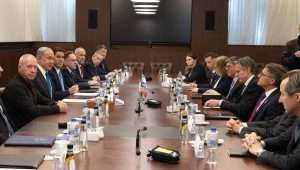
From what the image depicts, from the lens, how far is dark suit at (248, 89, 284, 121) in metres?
3.85

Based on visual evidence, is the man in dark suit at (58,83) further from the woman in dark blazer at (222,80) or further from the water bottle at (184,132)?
the water bottle at (184,132)

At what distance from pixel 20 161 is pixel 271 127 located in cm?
196

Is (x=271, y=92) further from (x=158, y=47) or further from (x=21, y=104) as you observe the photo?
(x=158, y=47)

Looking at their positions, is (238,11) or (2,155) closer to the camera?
(2,155)

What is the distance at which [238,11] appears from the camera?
37.9 ft

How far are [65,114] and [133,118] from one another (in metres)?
0.64

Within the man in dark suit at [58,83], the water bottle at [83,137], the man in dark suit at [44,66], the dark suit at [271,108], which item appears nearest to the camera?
the water bottle at [83,137]

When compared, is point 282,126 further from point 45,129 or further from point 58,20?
point 58,20

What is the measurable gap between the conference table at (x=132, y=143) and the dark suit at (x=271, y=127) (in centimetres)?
22

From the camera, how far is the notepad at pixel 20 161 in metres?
2.35

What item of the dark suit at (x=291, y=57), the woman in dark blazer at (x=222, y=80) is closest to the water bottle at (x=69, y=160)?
the woman in dark blazer at (x=222, y=80)

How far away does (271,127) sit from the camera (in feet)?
11.5

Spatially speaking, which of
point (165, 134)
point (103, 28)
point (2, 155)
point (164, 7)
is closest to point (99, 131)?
point (165, 134)

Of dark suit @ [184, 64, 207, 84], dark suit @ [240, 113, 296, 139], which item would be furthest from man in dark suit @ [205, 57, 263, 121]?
dark suit @ [184, 64, 207, 84]
